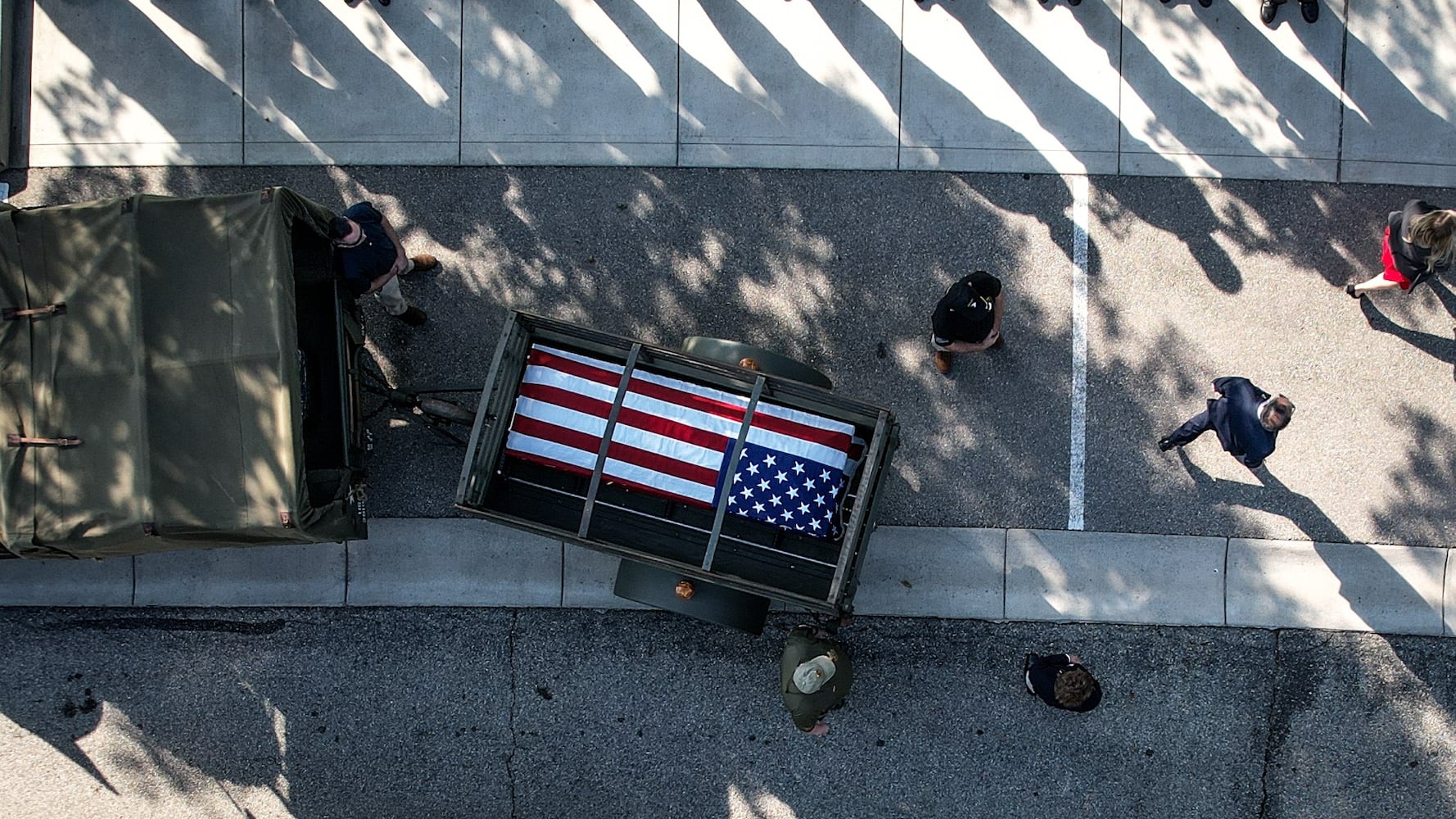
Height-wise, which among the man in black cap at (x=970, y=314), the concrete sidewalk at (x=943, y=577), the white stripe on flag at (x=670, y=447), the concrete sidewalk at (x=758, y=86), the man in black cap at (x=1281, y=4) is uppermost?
the man in black cap at (x=1281, y=4)

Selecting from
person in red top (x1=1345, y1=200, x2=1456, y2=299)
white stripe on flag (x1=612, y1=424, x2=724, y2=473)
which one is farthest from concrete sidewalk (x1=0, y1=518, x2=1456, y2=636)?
person in red top (x1=1345, y1=200, x2=1456, y2=299)

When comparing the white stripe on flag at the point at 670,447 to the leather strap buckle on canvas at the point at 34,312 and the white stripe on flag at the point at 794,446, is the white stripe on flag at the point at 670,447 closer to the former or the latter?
the white stripe on flag at the point at 794,446

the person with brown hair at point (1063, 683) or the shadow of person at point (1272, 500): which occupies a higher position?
the shadow of person at point (1272, 500)

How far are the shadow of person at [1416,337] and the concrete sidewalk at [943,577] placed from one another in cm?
155

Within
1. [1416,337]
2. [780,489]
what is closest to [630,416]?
[780,489]

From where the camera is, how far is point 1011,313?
269 inches

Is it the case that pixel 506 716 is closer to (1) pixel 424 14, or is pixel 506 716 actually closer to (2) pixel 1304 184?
(1) pixel 424 14

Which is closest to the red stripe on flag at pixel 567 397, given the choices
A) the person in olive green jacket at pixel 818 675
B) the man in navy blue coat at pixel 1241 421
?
the person in olive green jacket at pixel 818 675

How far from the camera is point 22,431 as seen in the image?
5.27 metres

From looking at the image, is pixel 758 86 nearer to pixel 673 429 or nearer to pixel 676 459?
pixel 673 429

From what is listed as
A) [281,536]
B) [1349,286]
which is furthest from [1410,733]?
[281,536]

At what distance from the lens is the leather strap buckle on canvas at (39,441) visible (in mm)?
5176

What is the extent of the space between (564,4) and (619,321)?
2693mm

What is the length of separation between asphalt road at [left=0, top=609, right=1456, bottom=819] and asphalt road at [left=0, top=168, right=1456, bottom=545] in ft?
3.42
